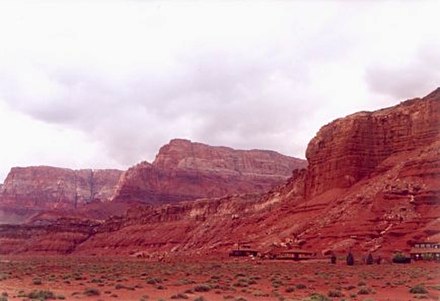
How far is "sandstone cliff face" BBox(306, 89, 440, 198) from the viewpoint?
87.4m

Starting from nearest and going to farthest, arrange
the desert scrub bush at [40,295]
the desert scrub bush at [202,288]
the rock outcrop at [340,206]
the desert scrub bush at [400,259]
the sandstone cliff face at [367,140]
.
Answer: the desert scrub bush at [40,295] < the desert scrub bush at [202,288] < the desert scrub bush at [400,259] < the rock outcrop at [340,206] < the sandstone cliff face at [367,140]

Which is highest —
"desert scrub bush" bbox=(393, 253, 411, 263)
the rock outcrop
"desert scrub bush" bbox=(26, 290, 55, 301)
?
the rock outcrop

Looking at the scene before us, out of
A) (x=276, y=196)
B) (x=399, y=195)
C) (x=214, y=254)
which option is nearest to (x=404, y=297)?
(x=399, y=195)

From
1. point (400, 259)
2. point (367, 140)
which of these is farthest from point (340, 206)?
point (400, 259)

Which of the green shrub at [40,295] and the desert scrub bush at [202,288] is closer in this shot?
the green shrub at [40,295]

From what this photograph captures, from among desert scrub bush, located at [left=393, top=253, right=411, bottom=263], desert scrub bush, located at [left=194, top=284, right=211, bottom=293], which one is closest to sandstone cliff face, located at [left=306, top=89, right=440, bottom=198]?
desert scrub bush, located at [left=393, top=253, right=411, bottom=263]

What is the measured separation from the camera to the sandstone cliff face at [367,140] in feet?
287

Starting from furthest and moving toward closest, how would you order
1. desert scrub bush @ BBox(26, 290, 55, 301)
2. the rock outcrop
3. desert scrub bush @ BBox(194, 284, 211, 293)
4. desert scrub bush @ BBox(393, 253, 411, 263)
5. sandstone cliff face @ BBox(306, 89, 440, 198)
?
sandstone cliff face @ BBox(306, 89, 440, 198) < the rock outcrop < desert scrub bush @ BBox(393, 253, 411, 263) < desert scrub bush @ BBox(194, 284, 211, 293) < desert scrub bush @ BBox(26, 290, 55, 301)

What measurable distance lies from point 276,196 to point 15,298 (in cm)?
8533

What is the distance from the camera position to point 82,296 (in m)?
26.1

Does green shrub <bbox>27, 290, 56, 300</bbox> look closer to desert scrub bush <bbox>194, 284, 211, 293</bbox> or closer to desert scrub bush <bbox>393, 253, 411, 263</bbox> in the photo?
desert scrub bush <bbox>194, 284, 211, 293</bbox>

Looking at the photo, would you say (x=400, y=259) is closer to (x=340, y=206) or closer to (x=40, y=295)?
(x=340, y=206)

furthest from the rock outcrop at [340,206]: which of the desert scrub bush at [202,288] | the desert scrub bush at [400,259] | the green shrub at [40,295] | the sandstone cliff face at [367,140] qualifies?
the green shrub at [40,295]

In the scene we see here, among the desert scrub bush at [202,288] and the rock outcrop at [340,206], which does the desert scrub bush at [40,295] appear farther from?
the rock outcrop at [340,206]
